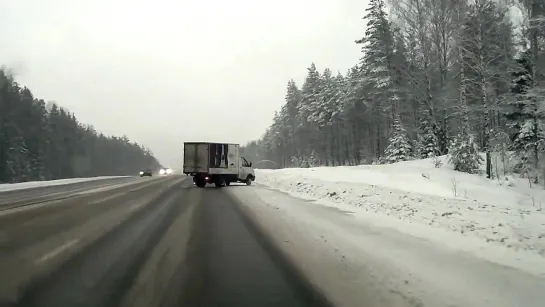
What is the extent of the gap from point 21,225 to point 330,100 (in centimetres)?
5705

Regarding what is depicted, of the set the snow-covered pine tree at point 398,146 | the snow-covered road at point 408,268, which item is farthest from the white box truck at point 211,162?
the snow-covered road at point 408,268

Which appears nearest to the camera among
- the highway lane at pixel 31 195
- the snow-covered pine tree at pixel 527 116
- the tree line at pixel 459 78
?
the highway lane at pixel 31 195

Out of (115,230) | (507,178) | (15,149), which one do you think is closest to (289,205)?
(115,230)

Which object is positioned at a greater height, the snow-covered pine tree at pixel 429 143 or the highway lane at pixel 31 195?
the snow-covered pine tree at pixel 429 143

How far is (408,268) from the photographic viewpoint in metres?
6.02

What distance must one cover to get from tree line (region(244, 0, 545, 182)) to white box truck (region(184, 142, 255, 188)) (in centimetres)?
1485

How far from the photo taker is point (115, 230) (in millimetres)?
9633

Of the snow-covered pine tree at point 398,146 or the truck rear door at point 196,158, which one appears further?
the snow-covered pine tree at point 398,146

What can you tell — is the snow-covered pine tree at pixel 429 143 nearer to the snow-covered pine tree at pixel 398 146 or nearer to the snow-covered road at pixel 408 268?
the snow-covered pine tree at pixel 398 146

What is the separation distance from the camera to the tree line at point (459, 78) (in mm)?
24000

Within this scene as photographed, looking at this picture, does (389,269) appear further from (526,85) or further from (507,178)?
(526,85)

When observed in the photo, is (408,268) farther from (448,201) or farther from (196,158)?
(196,158)

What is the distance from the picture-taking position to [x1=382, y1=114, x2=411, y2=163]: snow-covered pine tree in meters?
37.8

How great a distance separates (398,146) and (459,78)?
9.47 m
